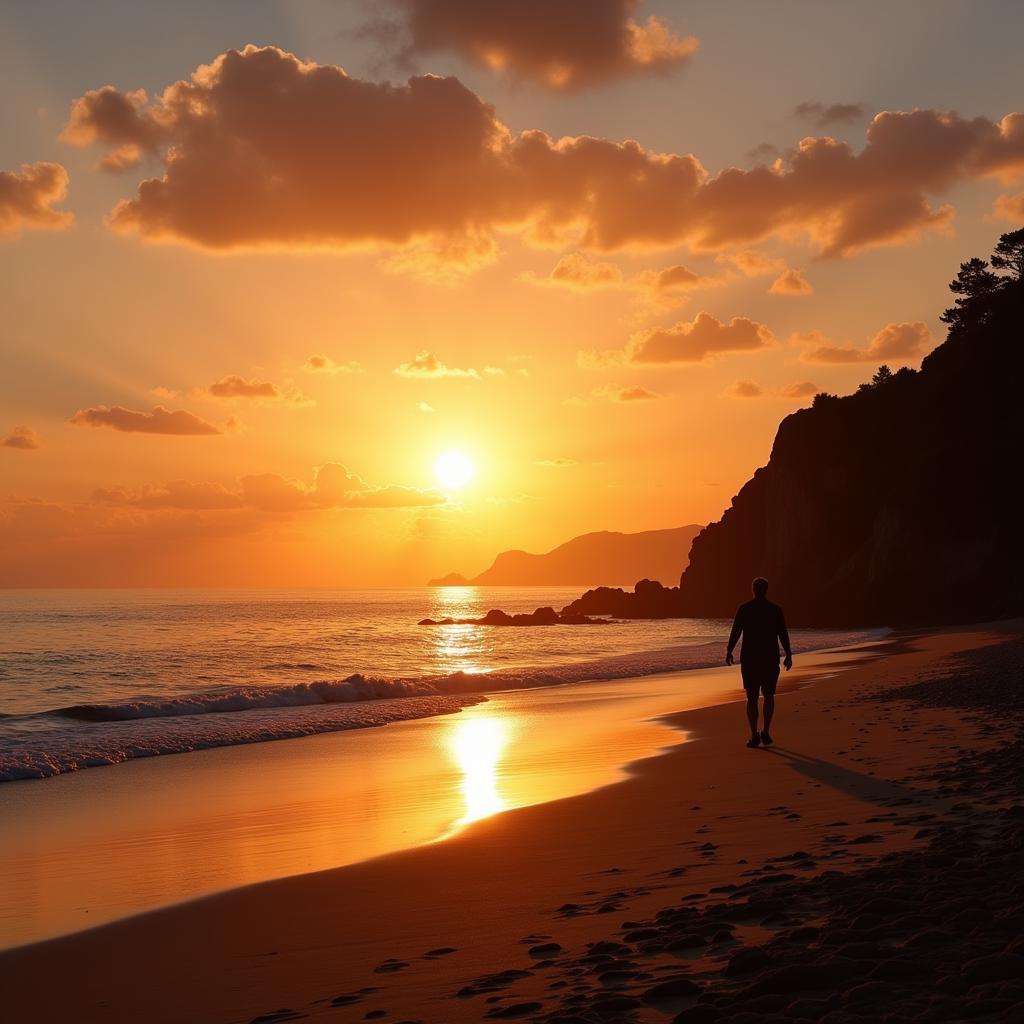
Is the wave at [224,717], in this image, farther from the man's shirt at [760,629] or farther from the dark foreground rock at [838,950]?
the dark foreground rock at [838,950]

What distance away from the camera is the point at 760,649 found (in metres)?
13.4

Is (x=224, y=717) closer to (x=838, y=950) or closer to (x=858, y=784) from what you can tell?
(x=858, y=784)

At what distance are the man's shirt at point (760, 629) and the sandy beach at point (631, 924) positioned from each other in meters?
3.29

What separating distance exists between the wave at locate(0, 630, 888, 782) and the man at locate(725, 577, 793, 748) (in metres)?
9.71

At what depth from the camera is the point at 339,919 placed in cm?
625

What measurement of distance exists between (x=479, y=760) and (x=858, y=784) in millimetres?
6495

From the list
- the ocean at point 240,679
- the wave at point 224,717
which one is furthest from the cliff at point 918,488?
the wave at point 224,717

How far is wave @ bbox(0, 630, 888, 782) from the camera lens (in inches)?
634

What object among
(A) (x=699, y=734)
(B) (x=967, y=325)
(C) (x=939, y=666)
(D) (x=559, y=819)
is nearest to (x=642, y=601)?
(B) (x=967, y=325)

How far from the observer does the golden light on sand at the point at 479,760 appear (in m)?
10.5

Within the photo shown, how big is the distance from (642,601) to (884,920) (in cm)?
11388

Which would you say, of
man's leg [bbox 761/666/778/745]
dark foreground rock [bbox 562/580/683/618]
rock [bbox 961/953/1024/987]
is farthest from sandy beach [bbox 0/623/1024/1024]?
dark foreground rock [bbox 562/580/683/618]

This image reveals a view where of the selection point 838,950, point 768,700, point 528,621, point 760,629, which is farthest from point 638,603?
point 838,950

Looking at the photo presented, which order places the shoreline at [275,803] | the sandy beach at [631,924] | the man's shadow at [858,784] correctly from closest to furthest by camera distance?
the sandy beach at [631,924] → the shoreline at [275,803] → the man's shadow at [858,784]
